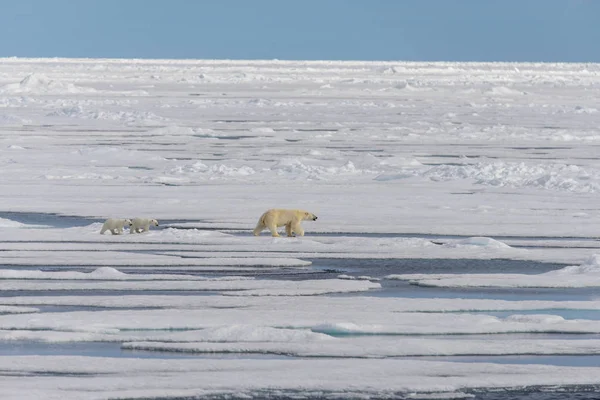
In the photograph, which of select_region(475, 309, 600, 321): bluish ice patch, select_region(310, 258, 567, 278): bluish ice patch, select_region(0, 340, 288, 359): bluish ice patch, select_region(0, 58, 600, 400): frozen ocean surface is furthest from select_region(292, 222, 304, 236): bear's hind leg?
select_region(0, 340, 288, 359): bluish ice patch

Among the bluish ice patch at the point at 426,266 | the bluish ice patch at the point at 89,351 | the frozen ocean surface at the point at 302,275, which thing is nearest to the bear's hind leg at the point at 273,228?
the frozen ocean surface at the point at 302,275

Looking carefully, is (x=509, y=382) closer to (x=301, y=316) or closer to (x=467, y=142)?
(x=301, y=316)

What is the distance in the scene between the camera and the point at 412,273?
834 cm

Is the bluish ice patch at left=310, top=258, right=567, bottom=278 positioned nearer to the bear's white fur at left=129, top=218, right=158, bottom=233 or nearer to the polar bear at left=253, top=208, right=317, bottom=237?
the polar bear at left=253, top=208, right=317, bottom=237

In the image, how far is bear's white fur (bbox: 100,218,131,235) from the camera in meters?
9.96

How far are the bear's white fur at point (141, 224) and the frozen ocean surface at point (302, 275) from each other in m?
0.13

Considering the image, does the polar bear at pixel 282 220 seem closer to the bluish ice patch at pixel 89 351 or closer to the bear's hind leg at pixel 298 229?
the bear's hind leg at pixel 298 229

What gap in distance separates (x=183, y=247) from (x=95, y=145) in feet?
38.1

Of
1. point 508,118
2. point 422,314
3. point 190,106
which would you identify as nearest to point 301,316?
point 422,314

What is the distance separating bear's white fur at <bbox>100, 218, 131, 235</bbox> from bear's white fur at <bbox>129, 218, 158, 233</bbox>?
55 mm

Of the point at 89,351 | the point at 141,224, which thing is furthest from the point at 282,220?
the point at 89,351

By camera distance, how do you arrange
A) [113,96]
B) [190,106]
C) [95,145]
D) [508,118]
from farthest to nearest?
[113,96]
[190,106]
[508,118]
[95,145]

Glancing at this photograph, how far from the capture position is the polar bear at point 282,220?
9.81 m

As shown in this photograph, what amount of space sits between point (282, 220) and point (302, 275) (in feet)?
5.71
